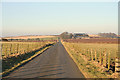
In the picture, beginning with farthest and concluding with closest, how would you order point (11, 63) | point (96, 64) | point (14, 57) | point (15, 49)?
point (15, 49), point (14, 57), point (11, 63), point (96, 64)

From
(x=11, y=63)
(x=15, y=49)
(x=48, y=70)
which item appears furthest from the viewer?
(x=15, y=49)

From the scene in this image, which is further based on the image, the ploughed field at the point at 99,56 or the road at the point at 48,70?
the ploughed field at the point at 99,56

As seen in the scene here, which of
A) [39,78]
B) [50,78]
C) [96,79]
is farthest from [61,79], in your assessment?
[96,79]

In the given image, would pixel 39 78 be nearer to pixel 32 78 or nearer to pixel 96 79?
pixel 32 78

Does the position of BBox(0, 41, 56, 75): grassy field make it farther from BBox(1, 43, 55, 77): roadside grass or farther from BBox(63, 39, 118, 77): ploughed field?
BBox(63, 39, 118, 77): ploughed field

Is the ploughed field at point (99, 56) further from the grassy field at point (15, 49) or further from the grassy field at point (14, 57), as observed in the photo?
the grassy field at point (15, 49)

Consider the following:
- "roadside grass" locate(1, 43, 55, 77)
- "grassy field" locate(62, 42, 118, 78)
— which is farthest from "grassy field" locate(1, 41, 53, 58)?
"grassy field" locate(62, 42, 118, 78)

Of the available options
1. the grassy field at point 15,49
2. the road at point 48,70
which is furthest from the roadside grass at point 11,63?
the grassy field at point 15,49

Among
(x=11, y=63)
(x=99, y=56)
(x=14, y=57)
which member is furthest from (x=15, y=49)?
(x=99, y=56)

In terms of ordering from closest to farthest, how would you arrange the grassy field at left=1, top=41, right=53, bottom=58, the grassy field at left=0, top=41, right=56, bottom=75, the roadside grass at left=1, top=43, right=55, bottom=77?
the roadside grass at left=1, top=43, right=55, bottom=77, the grassy field at left=0, top=41, right=56, bottom=75, the grassy field at left=1, top=41, right=53, bottom=58

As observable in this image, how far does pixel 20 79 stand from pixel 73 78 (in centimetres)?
320

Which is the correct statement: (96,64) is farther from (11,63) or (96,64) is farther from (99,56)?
(11,63)

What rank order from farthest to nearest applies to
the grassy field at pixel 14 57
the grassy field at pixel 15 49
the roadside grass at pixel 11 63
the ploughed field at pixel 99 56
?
the grassy field at pixel 15 49, the grassy field at pixel 14 57, the ploughed field at pixel 99 56, the roadside grass at pixel 11 63

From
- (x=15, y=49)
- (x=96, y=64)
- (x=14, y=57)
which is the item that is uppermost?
(x=14, y=57)
